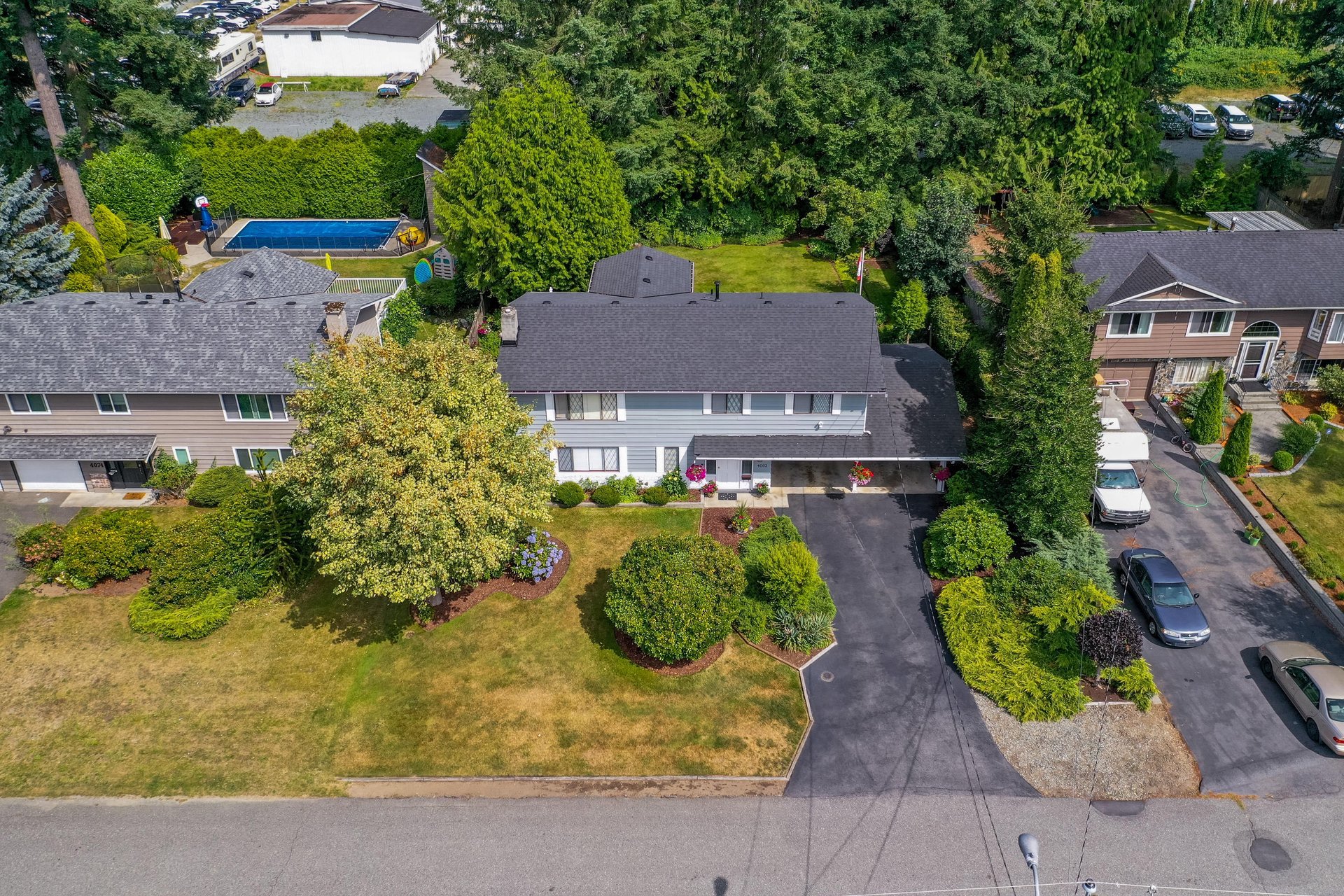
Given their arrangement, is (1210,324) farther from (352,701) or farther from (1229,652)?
(352,701)

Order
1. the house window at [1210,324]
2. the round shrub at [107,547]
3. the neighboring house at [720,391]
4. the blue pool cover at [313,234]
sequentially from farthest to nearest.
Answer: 1. the blue pool cover at [313,234]
2. the house window at [1210,324]
3. the neighboring house at [720,391]
4. the round shrub at [107,547]

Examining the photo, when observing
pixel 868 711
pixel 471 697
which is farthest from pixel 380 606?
pixel 868 711

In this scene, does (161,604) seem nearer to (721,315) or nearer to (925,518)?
(721,315)

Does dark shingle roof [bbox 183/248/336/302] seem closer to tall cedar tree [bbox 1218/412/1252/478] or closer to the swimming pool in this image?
the swimming pool

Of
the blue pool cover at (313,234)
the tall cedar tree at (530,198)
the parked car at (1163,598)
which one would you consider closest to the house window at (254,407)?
the tall cedar tree at (530,198)

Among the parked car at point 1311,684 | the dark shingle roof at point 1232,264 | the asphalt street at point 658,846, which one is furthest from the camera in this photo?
the dark shingle roof at point 1232,264

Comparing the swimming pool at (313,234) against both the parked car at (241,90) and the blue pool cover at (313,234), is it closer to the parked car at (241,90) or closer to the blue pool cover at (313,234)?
the blue pool cover at (313,234)
